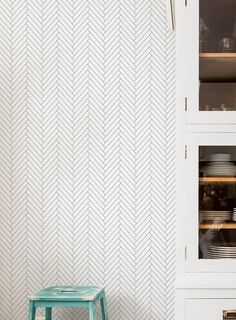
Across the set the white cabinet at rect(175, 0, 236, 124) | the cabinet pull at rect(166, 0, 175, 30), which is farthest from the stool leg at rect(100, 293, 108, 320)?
the cabinet pull at rect(166, 0, 175, 30)

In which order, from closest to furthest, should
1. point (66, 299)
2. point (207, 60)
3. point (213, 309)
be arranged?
1. point (213, 309)
2. point (207, 60)
3. point (66, 299)

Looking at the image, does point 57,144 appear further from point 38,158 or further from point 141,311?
point 141,311

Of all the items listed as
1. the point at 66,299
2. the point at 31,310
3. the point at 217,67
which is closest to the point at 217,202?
the point at 217,67

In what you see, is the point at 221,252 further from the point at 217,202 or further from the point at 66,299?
the point at 66,299

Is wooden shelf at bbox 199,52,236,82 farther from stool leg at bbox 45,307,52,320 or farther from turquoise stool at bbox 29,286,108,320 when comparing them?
stool leg at bbox 45,307,52,320

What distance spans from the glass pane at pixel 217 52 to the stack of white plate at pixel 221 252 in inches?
23.0

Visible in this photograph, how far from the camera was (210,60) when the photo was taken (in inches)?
101

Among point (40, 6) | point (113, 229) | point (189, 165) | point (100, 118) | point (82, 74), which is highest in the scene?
point (40, 6)

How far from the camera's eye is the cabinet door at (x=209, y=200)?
253 cm

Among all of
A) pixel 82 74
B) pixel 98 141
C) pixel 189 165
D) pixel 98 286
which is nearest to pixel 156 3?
pixel 82 74

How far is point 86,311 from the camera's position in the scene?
3080 millimetres

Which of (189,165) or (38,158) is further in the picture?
(38,158)

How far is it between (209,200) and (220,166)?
0.15 meters

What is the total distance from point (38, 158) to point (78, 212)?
35 centimetres
